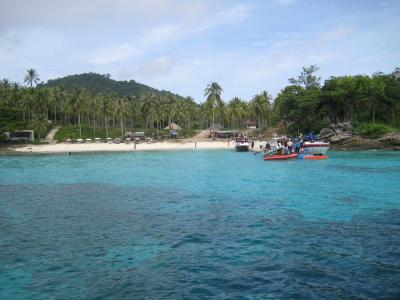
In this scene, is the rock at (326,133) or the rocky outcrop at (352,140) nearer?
the rocky outcrop at (352,140)

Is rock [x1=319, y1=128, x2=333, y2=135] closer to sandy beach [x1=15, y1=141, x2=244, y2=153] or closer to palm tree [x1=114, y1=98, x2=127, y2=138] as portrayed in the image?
sandy beach [x1=15, y1=141, x2=244, y2=153]

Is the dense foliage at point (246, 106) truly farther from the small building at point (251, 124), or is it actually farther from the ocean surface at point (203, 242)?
the ocean surface at point (203, 242)

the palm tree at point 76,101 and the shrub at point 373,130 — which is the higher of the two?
the palm tree at point 76,101

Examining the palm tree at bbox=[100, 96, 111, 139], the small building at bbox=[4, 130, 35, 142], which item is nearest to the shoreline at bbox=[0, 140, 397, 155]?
the small building at bbox=[4, 130, 35, 142]

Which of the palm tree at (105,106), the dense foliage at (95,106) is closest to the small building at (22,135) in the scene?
the dense foliage at (95,106)

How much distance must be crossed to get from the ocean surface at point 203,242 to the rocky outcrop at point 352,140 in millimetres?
38680

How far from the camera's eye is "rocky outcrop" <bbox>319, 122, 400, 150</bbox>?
6136 centimetres

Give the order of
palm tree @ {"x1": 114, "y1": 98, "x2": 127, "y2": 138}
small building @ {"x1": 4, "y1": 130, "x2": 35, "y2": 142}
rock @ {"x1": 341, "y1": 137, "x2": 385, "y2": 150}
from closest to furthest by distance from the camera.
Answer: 1. rock @ {"x1": 341, "y1": 137, "x2": 385, "y2": 150}
2. small building @ {"x1": 4, "y1": 130, "x2": 35, "y2": 142}
3. palm tree @ {"x1": 114, "y1": 98, "x2": 127, "y2": 138}

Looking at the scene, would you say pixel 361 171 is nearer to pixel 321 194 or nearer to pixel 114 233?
pixel 321 194

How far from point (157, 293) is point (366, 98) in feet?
233

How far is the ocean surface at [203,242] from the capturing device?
376 inches

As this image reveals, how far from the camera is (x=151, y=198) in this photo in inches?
910

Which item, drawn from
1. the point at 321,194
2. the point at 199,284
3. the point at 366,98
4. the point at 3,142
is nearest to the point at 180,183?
the point at 321,194

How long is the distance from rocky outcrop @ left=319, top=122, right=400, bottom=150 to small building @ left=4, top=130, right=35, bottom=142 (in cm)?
6406
